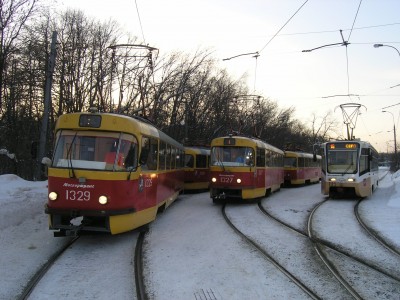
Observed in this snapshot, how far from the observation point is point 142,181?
998cm

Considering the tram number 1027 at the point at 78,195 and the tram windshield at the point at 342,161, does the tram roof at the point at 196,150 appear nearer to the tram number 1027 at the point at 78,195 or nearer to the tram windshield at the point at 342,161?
the tram windshield at the point at 342,161

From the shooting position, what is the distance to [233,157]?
17000mm

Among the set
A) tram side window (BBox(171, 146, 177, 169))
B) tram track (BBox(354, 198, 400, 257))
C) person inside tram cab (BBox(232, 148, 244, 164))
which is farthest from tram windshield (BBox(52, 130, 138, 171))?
person inside tram cab (BBox(232, 148, 244, 164))

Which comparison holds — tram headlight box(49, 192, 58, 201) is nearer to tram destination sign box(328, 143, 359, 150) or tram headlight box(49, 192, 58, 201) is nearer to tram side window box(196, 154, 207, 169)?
tram side window box(196, 154, 207, 169)

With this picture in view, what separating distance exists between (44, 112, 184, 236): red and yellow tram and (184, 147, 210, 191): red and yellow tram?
12.4 metres

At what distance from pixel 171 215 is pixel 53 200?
584 cm

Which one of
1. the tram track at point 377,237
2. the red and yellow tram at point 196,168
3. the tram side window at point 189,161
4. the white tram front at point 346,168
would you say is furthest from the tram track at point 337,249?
the red and yellow tram at point 196,168

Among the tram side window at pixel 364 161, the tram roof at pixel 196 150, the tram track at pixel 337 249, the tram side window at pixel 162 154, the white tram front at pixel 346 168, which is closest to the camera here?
the tram track at pixel 337 249

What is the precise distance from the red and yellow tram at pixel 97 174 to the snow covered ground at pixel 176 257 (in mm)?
649

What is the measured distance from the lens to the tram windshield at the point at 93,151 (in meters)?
8.92

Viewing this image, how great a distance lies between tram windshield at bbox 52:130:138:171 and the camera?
29.3ft

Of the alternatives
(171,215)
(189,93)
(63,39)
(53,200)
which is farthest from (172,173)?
(189,93)

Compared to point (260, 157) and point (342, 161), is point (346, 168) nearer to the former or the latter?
point (342, 161)

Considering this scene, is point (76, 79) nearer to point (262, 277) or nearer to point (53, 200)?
point (53, 200)
